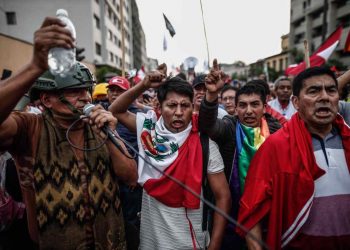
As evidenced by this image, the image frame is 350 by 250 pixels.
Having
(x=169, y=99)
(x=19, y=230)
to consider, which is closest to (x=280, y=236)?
(x=169, y=99)

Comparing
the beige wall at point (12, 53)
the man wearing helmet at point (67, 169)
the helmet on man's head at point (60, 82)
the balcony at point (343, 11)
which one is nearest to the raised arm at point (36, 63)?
the man wearing helmet at point (67, 169)

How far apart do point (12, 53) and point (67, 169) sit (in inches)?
561

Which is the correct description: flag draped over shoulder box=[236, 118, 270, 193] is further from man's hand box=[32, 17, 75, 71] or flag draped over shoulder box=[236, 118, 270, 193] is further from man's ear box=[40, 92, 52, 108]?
man's hand box=[32, 17, 75, 71]

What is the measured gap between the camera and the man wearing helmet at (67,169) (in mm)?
1572

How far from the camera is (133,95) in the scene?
2.27 meters

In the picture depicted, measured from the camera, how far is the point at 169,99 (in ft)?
7.16

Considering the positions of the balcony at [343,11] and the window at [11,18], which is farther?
the balcony at [343,11]

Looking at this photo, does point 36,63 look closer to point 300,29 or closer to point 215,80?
point 215,80

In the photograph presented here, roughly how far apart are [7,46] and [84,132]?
1383 cm

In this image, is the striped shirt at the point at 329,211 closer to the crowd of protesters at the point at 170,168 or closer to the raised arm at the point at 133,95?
the crowd of protesters at the point at 170,168

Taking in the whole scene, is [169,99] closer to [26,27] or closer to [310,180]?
[310,180]

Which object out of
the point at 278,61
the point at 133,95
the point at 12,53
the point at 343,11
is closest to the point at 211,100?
the point at 133,95

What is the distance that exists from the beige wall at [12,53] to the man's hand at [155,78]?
1316cm

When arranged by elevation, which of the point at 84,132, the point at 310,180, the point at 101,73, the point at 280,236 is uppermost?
the point at 101,73
